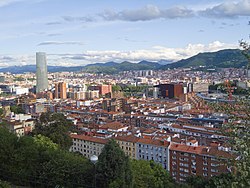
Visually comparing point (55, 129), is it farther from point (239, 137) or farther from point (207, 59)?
point (207, 59)

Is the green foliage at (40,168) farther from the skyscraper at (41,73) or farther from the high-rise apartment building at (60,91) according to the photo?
the skyscraper at (41,73)

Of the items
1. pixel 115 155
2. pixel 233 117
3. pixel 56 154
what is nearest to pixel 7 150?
pixel 56 154

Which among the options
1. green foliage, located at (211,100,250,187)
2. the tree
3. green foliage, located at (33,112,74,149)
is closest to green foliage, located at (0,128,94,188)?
the tree

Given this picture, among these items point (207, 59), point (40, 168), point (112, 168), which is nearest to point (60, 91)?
point (40, 168)

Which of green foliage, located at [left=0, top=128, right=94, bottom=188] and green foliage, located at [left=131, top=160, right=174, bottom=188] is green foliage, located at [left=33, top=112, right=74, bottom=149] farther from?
green foliage, located at [left=131, top=160, right=174, bottom=188]

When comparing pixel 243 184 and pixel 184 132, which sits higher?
pixel 243 184

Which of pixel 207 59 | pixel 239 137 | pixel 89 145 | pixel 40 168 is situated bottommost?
pixel 89 145

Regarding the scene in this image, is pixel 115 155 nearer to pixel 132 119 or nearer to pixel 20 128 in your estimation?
pixel 20 128
